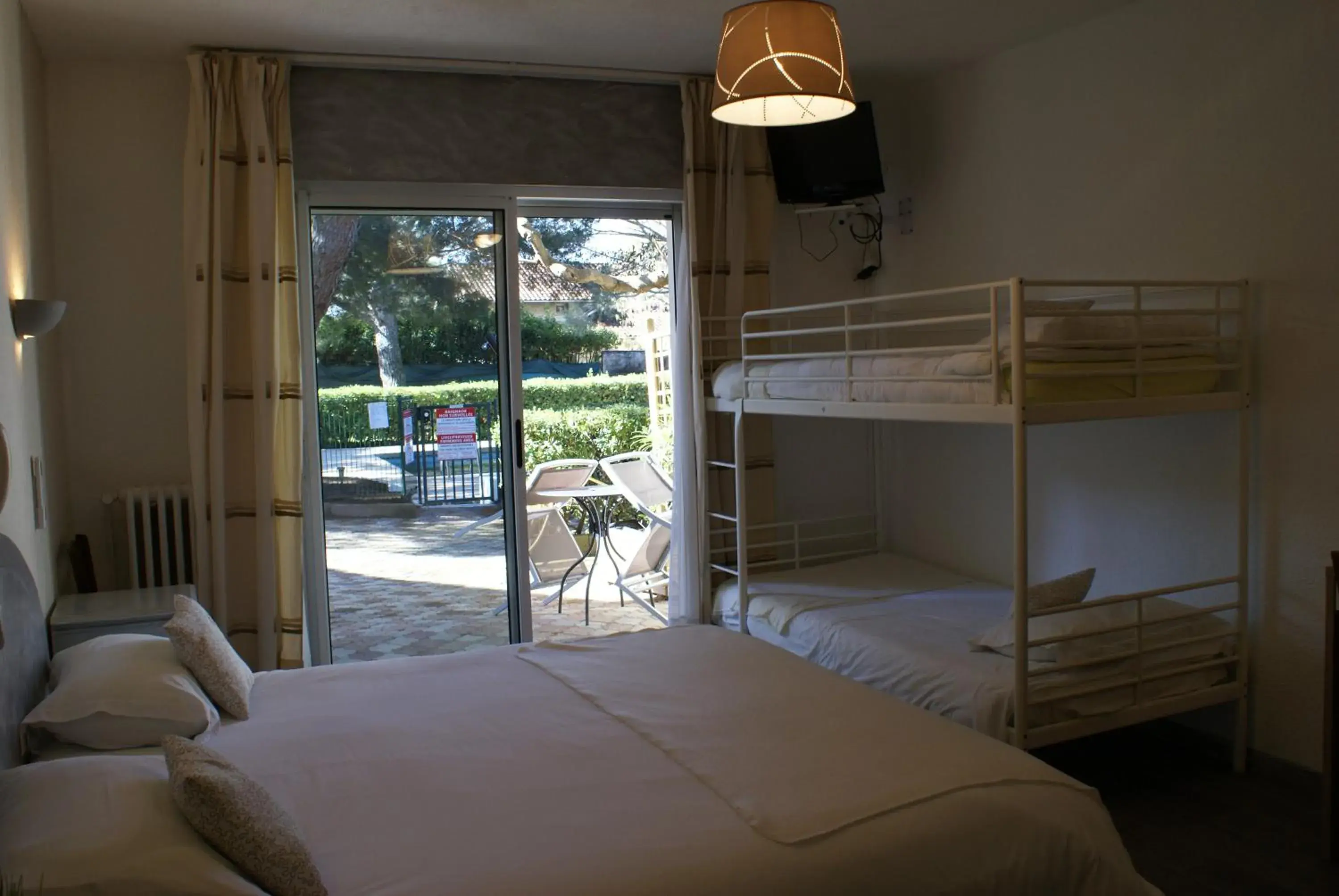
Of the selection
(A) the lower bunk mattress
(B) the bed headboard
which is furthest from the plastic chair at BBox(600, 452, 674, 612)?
(B) the bed headboard

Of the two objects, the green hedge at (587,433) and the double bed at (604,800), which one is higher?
the green hedge at (587,433)

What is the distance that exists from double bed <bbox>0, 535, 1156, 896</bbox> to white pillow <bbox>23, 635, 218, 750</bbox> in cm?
11

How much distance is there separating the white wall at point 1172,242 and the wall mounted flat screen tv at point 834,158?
30 cm

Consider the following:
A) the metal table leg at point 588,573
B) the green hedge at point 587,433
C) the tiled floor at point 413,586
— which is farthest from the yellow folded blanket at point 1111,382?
the green hedge at point 587,433

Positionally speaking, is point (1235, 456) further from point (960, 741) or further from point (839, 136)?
point (839, 136)

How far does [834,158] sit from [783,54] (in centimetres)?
221

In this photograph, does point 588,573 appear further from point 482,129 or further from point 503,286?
point 482,129

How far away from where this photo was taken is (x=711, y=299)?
15.1ft

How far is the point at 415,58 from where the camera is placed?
4102 millimetres

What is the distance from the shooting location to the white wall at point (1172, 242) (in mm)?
3107

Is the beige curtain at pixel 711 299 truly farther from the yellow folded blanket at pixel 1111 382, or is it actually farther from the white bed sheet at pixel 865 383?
the yellow folded blanket at pixel 1111 382

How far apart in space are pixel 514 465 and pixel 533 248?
38.4 inches

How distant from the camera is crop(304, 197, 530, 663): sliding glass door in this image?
4.27 m

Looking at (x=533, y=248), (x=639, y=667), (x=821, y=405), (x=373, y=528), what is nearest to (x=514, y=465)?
(x=373, y=528)
